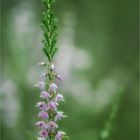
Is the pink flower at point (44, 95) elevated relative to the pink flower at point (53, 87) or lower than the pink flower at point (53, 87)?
lower

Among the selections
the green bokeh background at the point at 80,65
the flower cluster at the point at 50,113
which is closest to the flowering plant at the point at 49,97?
the flower cluster at the point at 50,113

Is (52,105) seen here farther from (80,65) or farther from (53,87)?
(80,65)

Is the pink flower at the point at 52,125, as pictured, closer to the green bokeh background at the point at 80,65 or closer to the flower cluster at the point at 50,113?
the flower cluster at the point at 50,113

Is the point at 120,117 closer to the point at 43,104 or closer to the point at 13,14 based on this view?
the point at 13,14

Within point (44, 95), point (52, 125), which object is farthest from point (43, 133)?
point (44, 95)

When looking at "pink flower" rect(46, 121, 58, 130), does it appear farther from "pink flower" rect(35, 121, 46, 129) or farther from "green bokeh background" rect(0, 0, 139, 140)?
"green bokeh background" rect(0, 0, 139, 140)

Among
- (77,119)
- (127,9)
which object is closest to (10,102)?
(77,119)
